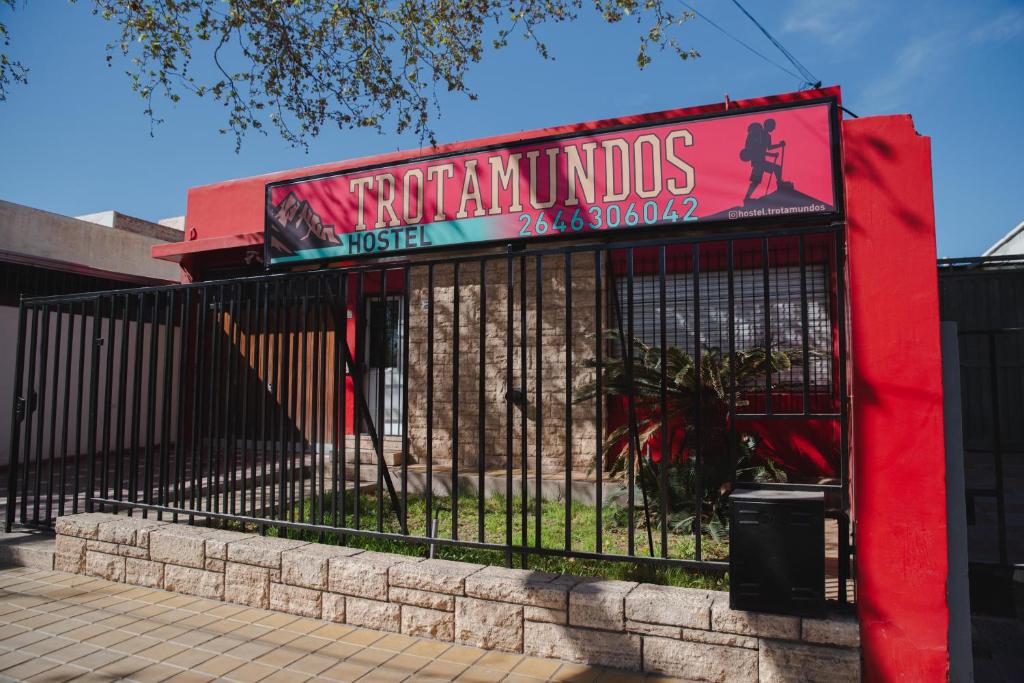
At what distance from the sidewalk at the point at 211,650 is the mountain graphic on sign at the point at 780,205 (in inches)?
189

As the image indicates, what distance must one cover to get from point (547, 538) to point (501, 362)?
349 centimetres

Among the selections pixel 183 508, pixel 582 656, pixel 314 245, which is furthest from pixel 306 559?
pixel 314 245

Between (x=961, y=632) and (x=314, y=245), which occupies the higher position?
(x=314, y=245)

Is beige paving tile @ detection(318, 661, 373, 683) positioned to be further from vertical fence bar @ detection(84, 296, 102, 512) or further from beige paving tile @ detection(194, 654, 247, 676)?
vertical fence bar @ detection(84, 296, 102, 512)

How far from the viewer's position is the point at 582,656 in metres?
3.29

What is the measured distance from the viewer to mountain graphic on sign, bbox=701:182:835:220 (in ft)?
20.6

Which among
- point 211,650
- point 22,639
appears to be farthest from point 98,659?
point 22,639

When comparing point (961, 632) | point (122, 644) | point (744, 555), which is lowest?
point (122, 644)

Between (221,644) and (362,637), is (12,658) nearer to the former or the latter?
(221,644)

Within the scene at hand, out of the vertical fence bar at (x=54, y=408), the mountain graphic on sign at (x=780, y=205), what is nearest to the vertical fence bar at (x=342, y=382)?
the vertical fence bar at (x=54, y=408)

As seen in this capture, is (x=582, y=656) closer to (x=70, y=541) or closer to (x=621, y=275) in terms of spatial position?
(x=70, y=541)

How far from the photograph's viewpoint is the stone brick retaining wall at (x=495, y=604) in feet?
9.59

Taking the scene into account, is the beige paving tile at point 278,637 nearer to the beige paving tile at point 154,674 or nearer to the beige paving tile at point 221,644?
the beige paving tile at point 221,644

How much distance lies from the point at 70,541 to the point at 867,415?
226 inches
